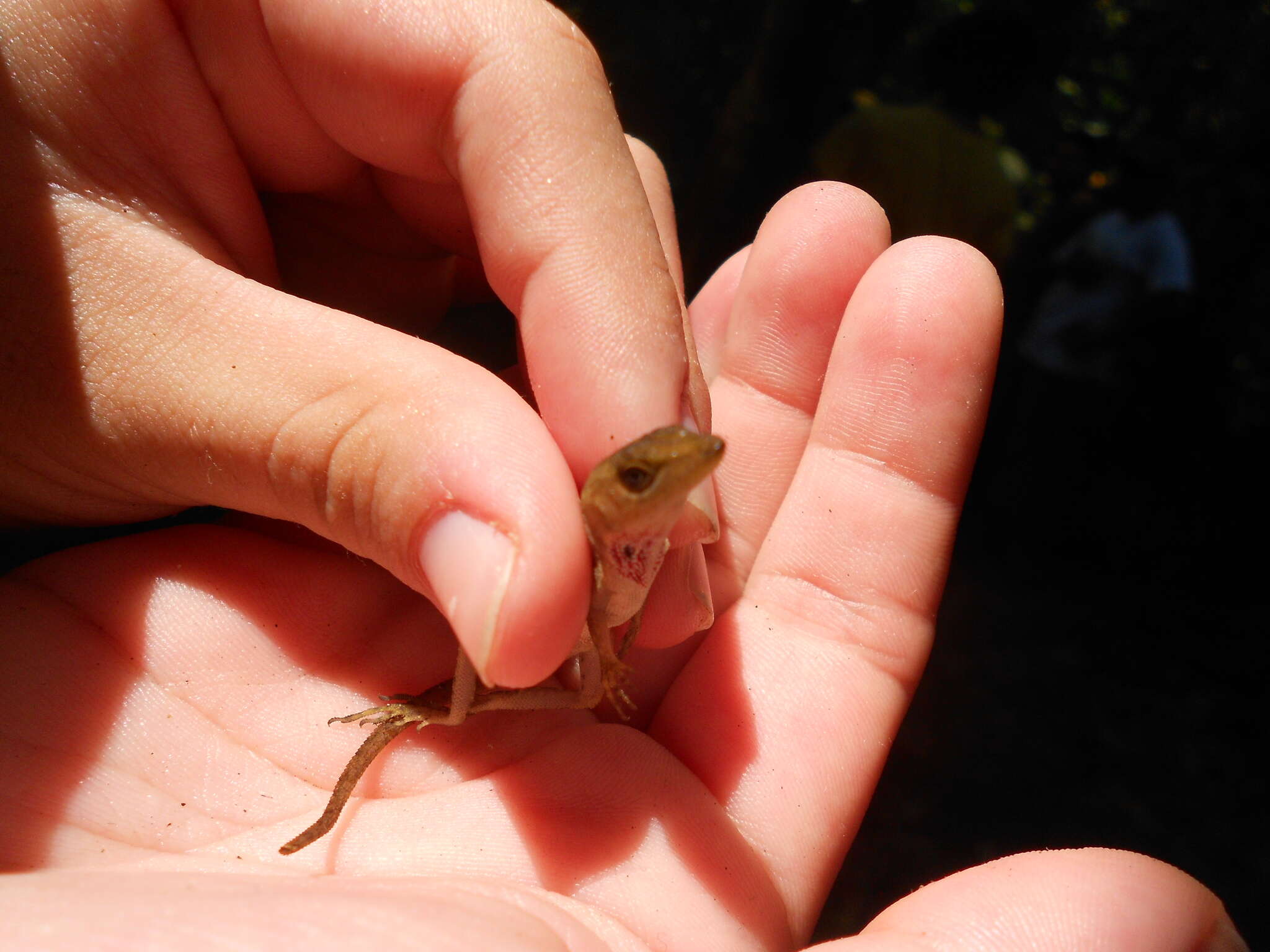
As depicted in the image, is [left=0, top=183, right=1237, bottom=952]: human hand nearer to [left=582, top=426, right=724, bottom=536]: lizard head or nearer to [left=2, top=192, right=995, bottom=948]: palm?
[left=2, top=192, right=995, bottom=948]: palm

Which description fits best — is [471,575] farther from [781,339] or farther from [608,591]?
[781,339]

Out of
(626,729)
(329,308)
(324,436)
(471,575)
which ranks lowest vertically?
(626,729)

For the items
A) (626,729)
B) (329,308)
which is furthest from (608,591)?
(329,308)

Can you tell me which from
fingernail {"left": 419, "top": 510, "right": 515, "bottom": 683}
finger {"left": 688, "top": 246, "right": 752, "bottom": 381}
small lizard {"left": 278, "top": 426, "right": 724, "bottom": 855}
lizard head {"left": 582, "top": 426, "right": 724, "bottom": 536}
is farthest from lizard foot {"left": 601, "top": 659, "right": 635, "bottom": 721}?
finger {"left": 688, "top": 246, "right": 752, "bottom": 381}

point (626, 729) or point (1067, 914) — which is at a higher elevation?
point (1067, 914)

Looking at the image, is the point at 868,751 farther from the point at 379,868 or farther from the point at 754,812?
the point at 379,868

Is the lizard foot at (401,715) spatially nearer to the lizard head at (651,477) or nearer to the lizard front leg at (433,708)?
the lizard front leg at (433,708)

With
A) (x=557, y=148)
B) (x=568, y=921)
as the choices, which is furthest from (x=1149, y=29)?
(x=568, y=921)
